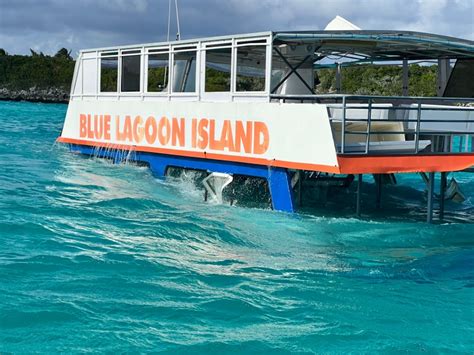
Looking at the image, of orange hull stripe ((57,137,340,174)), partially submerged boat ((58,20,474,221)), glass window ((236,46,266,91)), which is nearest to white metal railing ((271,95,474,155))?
partially submerged boat ((58,20,474,221))

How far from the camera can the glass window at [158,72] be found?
1473 cm

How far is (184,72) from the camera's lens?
14.1m

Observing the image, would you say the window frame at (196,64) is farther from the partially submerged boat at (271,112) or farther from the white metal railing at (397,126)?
the white metal railing at (397,126)

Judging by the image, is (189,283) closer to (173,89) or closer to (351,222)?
(351,222)

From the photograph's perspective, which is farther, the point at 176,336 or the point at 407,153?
the point at 407,153

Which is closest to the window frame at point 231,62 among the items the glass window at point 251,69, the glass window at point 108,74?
the glass window at point 251,69

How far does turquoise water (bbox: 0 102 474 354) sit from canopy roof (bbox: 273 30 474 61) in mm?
2969

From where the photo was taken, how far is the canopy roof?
11.2 meters

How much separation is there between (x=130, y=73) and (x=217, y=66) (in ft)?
8.44

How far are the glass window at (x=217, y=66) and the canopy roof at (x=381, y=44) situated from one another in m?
1.29

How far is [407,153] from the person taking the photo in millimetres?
11031

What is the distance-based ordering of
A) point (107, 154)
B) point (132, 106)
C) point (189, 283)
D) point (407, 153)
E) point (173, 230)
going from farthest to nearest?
point (107, 154) < point (132, 106) < point (407, 153) < point (173, 230) < point (189, 283)

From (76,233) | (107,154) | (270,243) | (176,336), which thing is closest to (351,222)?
(270,243)

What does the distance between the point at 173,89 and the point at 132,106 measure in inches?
55.0
